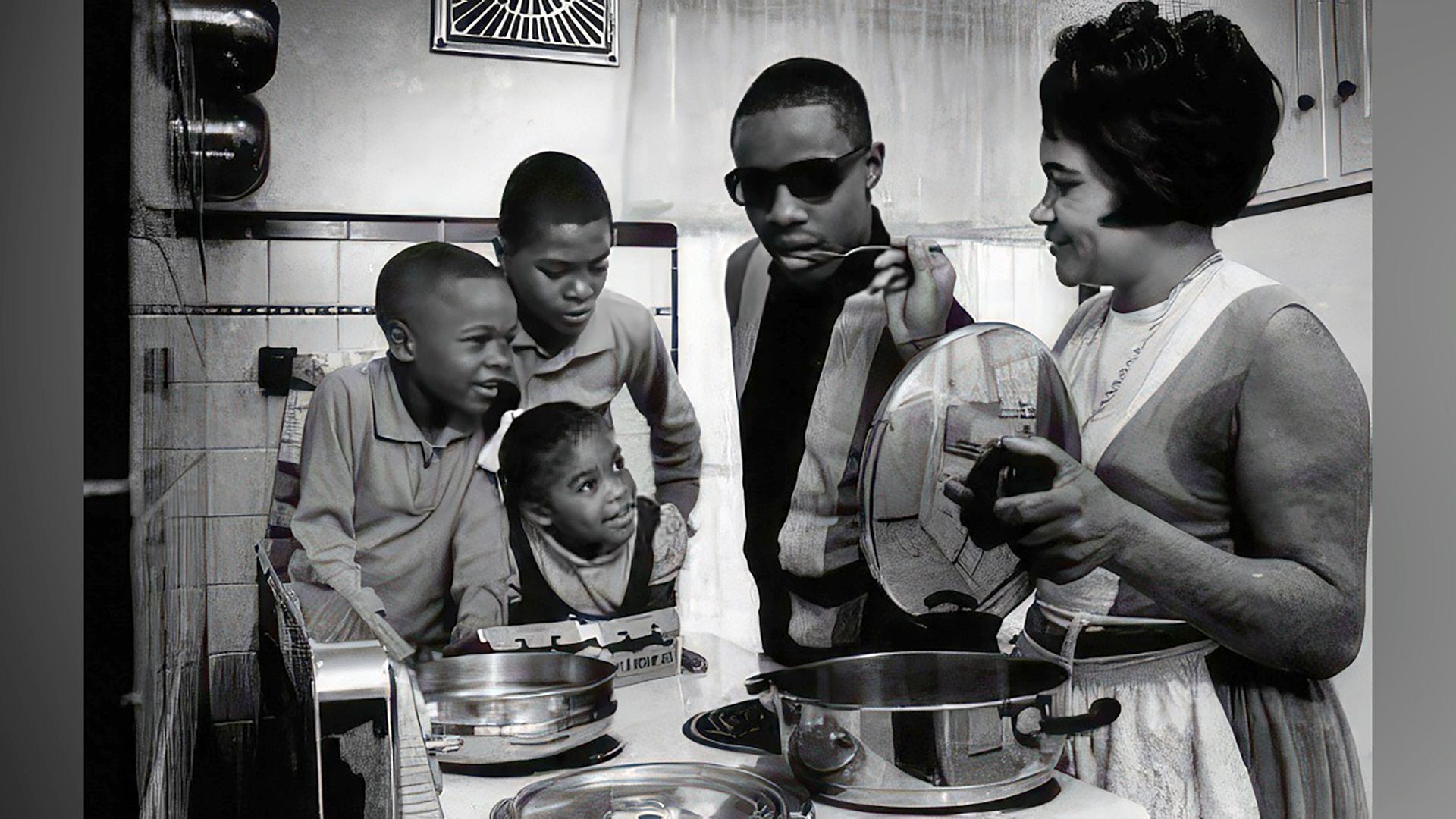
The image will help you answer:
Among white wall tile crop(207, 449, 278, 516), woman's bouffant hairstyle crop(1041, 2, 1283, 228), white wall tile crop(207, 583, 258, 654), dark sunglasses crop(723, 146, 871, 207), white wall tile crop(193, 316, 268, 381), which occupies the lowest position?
white wall tile crop(207, 583, 258, 654)

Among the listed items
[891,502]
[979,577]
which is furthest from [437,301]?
[979,577]

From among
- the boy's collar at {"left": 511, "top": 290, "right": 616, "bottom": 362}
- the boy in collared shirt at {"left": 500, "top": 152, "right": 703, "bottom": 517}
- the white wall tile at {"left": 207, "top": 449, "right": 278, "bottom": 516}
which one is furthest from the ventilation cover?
the white wall tile at {"left": 207, "top": 449, "right": 278, "bottom": 516}

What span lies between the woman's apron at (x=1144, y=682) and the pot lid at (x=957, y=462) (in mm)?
70

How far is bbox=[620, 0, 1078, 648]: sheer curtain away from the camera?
6.48 ft

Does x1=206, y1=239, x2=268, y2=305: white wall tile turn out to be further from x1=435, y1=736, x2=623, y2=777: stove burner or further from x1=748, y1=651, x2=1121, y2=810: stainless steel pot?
x1=748, y1=651, x2=1121, y2=810: stainless steel pot

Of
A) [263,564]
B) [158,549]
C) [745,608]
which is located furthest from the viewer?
[745,608]

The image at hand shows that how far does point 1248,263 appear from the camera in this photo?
2.30 m

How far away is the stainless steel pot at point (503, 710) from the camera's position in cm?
181

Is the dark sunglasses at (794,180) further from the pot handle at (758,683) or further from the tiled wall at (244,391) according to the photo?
the pot handle at (758,683)

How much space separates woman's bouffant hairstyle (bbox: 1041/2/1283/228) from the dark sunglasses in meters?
0.43

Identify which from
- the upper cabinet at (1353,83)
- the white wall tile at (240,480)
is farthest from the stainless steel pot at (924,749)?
the upper cabinet at (1353,83)

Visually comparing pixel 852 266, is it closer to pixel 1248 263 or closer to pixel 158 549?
pixel 1248 263

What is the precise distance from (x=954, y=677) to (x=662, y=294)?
0.85 meters

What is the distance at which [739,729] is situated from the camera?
2.00m
